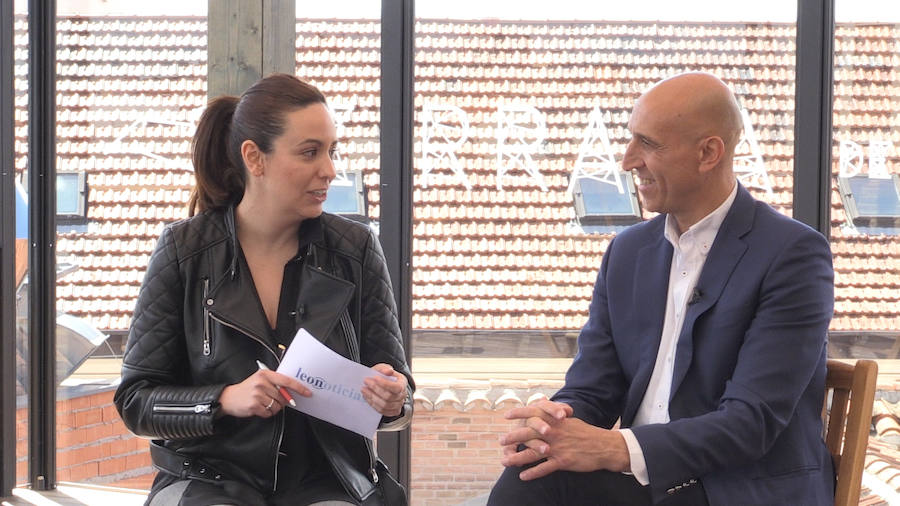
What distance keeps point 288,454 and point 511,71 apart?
191cm

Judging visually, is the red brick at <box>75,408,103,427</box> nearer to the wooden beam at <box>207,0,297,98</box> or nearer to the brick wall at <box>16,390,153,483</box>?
the brick wall at <box>16,390,153,483</box>

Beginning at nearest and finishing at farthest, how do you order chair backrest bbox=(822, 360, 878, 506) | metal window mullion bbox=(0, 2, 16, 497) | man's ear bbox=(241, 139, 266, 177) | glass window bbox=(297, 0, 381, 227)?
chair backrest bbox=(822, 360, 878, 506) → man's ear bbox=(241, 139, 266, 177) → glass window bbox=(297, 0, 381, 227) → metal window mullion bbox=(0, 2, 16, 497)

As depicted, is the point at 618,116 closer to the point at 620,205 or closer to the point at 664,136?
the point at 620,205

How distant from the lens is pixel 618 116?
358cm

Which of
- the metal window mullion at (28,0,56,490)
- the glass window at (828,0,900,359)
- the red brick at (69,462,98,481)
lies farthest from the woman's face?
the red brick at (69,462,98,481)

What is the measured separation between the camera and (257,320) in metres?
2.08

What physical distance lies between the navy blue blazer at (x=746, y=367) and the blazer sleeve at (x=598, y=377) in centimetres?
3

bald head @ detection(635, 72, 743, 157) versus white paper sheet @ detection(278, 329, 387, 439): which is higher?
bald head @ detection(635, 72, 743, 157)

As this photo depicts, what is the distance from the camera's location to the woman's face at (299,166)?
2.15 m

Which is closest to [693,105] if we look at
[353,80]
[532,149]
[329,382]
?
[329,382]

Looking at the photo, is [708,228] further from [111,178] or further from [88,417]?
[88,417]

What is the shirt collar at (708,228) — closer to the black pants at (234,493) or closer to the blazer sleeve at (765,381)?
the blazer sleeve at (765,381)

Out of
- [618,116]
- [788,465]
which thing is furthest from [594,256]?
[788,465]

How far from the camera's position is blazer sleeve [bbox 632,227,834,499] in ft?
6.09
